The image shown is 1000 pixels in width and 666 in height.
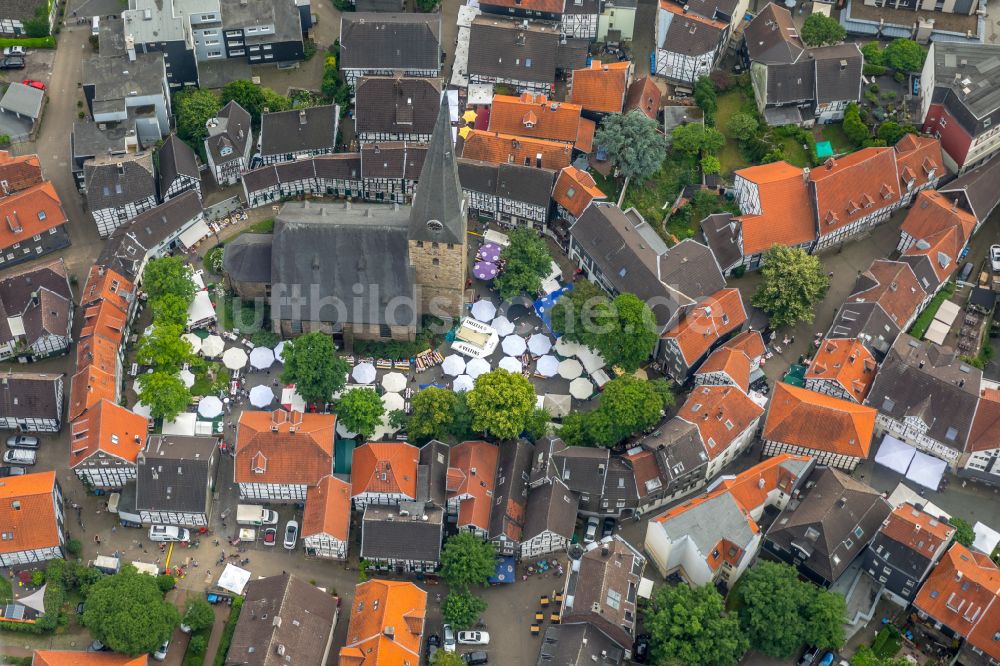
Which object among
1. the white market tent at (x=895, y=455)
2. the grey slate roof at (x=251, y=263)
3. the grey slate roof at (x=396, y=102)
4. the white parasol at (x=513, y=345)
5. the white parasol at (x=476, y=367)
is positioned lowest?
the white market tent at (x=895, y=455)

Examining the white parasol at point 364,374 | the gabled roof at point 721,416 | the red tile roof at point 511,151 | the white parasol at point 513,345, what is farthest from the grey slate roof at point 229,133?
the gabled roof at point 721,416

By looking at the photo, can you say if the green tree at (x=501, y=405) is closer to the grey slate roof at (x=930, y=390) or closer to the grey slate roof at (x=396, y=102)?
the grey slate roof at (x=930, y=390)

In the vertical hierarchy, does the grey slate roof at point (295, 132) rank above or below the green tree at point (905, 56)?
below

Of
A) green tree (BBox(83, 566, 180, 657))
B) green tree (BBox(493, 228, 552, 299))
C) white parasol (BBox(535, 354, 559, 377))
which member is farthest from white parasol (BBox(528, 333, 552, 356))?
green tree (BBox(83, 566, 180, 657))

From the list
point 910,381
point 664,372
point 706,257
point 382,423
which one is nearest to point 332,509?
point 382,423

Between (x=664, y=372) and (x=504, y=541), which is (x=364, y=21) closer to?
(x=664, y=372)

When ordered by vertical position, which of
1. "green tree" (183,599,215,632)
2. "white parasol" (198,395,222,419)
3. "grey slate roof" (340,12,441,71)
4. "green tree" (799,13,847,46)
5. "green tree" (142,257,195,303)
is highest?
"green tree" (799,13,847,46)

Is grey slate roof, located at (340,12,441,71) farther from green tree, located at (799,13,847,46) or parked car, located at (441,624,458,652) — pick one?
parked car, located at (441,624,458,652)
